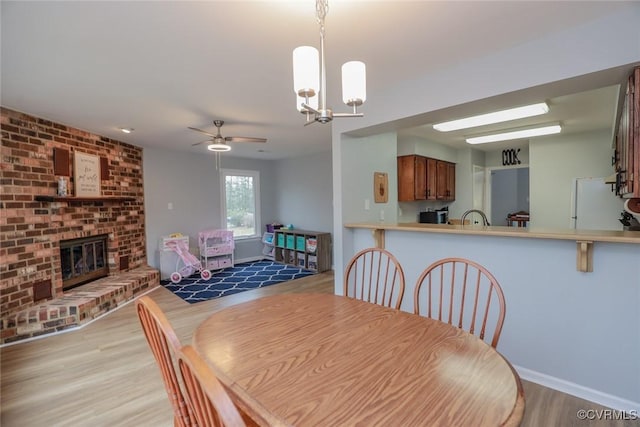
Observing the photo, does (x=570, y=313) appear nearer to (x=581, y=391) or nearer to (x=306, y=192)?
(x=581, y=391)

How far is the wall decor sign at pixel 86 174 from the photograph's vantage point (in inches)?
147

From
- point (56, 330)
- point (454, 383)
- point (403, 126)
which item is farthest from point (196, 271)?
point (454, 383)

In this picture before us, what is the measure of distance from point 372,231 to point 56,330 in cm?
333

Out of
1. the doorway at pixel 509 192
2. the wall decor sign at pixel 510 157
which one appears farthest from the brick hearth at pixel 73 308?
the doorway at pixel 509 192

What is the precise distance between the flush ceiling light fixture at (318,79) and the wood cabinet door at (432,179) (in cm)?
367

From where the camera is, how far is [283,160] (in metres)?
6.84

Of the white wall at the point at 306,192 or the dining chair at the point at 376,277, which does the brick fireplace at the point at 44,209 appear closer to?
the white wall at the point at 306,192

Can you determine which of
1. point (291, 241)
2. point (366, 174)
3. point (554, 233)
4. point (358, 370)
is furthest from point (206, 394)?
point (291, 241)

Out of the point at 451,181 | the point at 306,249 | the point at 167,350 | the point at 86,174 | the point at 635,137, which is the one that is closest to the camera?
the point at 167,350

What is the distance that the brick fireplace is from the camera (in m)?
2.94

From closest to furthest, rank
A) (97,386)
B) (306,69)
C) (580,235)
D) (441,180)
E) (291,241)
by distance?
1. (306,69)
2. (580,235)
3. (97,386)
4. (441,180)
5. (291,241)

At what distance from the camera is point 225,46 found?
1.88 meters

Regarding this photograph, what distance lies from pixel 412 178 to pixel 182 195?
13.4ft

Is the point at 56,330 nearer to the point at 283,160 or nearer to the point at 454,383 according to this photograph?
the point at 454,383
